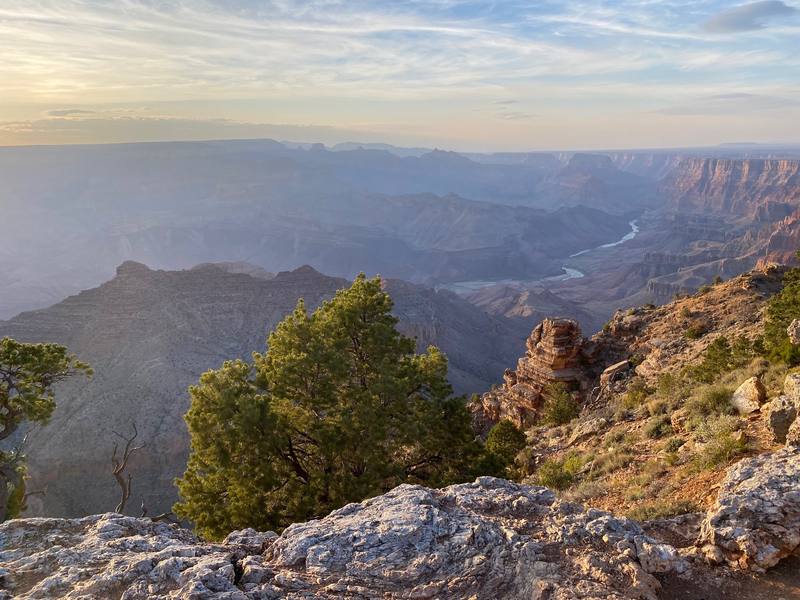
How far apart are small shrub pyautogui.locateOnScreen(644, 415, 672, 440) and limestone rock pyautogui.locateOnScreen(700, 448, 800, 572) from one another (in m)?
8.56

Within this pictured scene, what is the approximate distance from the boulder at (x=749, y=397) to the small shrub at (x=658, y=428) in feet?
7.78

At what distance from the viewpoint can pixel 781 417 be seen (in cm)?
991

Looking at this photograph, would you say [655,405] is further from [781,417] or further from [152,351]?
[152,351]

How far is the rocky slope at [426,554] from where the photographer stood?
584cm

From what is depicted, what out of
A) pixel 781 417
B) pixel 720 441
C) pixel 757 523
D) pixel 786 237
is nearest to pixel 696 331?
pixel 720 441

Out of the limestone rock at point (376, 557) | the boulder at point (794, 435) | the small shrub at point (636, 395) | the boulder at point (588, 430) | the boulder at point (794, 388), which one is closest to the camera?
the limestone rock at point (376, 557)

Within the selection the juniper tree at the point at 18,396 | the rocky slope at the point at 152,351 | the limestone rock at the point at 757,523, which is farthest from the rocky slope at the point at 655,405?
the rocky slope at the point at 152,351

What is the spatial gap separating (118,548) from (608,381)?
26.7 metres

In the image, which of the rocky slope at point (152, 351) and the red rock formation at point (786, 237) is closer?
the rocky slope at point (152, 351)

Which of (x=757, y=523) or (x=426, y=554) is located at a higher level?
(x=757, y=523)

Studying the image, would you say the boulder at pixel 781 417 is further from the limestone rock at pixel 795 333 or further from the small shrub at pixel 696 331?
the small shrub at pixel 696 331

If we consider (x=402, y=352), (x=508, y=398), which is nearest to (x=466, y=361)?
(x=508, y=398)

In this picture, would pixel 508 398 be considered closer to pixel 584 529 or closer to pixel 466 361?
pixel 584 529

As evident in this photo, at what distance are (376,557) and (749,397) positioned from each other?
11515 mm
